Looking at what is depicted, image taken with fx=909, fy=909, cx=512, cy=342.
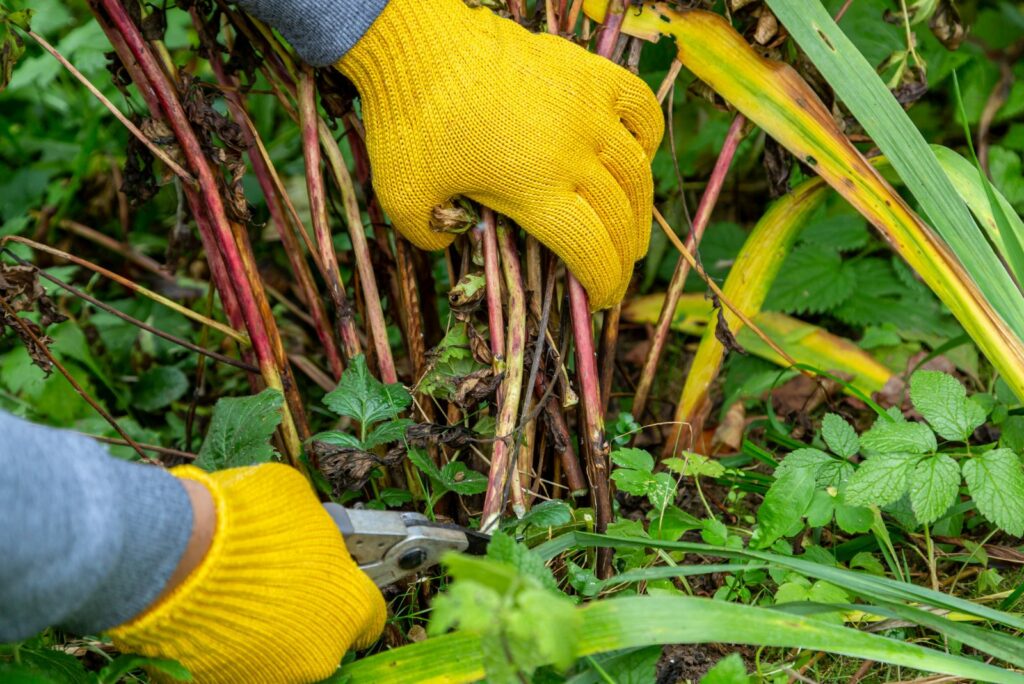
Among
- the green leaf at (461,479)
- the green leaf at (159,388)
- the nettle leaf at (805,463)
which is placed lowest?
the green leaf at (159,388)

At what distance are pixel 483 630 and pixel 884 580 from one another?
27.6 inches

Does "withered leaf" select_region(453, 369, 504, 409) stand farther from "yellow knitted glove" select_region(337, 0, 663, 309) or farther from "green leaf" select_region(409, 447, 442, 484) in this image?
"yellow knitted glove" select_region(337, 0, 663, 309)

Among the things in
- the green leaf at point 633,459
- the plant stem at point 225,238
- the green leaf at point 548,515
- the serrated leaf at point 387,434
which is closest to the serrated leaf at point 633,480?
the green leaf at point 633,459

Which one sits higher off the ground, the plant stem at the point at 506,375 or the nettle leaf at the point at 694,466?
the plant stem at the point at 506,375

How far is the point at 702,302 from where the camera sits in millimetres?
2195

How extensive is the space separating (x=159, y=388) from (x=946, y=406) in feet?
5.95

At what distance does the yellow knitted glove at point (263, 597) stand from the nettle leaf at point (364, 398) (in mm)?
229

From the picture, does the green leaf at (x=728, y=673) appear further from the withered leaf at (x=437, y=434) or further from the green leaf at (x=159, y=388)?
the green leaf at (x=159, y=388)

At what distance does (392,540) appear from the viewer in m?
1.27

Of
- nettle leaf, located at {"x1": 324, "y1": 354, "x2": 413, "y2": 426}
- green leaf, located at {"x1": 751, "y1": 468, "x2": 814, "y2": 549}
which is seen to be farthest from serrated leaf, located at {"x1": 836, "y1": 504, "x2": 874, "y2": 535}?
nettle leaf, located at {"x1": 324, "y1": 354, "x2": 413, "y2": 426}

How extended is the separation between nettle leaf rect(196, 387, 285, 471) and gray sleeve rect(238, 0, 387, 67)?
0.57 metres

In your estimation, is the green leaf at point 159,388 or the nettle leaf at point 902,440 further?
the green leaf at point 159,388

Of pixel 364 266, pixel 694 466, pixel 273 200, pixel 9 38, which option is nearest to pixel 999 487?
pixel 694 466

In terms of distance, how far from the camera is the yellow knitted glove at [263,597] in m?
1.11
